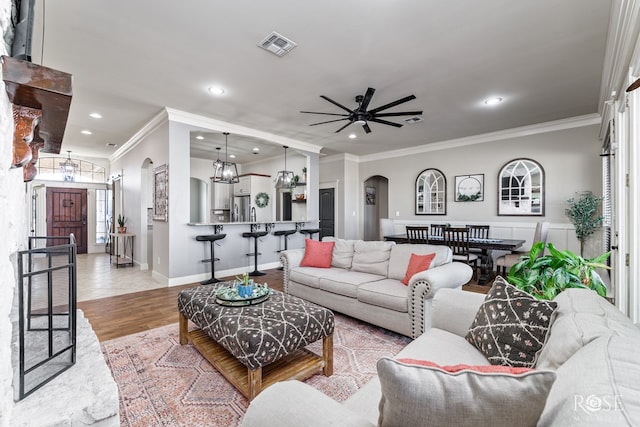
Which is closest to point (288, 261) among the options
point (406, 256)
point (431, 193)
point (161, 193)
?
point (406, 256)

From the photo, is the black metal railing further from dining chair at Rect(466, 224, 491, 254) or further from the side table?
dining chair at Rect(466, 224, 491, 254)

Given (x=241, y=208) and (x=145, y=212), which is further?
(x=241, y=208)

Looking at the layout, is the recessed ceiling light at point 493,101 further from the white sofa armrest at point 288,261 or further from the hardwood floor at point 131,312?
the hardwood floor at point 131,312

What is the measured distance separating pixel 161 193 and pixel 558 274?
5273mm

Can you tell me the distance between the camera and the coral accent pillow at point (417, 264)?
2869mm

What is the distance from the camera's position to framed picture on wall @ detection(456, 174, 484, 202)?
19.9ft

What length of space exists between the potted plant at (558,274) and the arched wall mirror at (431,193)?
15.4 feet

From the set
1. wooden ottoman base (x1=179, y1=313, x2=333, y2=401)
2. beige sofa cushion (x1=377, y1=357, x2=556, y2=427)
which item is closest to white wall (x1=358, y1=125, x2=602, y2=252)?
wooden ottoman base (x1=179, y1=313, x2=333, y2=401)

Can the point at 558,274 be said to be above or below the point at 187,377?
above

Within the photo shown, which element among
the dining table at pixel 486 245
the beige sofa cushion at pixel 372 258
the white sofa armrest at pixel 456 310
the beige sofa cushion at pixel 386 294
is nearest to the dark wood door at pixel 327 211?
the dining table at pixel 486 245

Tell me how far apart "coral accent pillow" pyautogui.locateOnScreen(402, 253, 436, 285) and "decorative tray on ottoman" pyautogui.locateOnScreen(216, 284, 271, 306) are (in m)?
1.43

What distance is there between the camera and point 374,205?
9.18 meters

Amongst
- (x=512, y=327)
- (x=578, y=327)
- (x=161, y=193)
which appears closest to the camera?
(x=578, y=327)

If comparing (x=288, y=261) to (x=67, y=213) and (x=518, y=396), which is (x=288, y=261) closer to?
(x=518, y=396)
